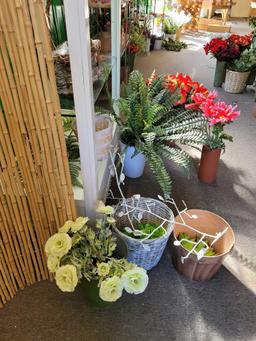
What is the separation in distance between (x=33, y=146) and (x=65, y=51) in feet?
1.94

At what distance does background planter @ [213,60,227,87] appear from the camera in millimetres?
3342

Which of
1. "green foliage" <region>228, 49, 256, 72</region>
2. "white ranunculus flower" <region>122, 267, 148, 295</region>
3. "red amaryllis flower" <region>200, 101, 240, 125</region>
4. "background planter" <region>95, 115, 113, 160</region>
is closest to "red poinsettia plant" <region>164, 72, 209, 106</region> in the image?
"red amaryllis flower" <region>200, 101, 240, 125</region>

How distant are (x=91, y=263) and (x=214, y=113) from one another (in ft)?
3.43

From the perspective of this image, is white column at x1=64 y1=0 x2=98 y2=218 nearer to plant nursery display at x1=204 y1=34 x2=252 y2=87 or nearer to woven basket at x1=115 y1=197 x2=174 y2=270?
woven basket at x1=115 y1=197 x2=174 y2=270

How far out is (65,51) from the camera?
4.34ft

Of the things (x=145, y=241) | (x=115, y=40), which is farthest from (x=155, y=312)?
(x=115, y=40)

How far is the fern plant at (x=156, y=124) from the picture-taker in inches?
60.8

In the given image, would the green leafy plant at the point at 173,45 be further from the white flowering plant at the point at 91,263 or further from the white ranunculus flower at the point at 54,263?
the white ranunculus flower at the point at 54,263

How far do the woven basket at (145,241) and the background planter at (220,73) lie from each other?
8.36 feet

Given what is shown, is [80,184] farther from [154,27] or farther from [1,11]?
[154,27]

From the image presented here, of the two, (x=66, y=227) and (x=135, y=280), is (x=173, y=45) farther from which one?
(x=135, y=280)

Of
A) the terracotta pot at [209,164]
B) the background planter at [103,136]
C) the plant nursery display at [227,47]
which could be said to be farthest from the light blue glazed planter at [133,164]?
the plant nursery display at [227,47]

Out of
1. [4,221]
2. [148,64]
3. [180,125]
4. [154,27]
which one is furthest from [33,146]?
[154,27]

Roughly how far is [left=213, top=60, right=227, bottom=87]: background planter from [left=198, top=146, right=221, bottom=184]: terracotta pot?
192 centimetres
